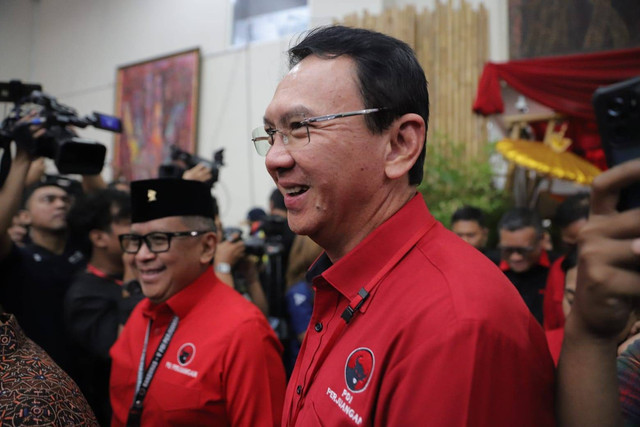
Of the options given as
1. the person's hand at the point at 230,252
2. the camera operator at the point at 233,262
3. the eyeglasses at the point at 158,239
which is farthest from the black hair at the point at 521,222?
the eyeglasses at the point at 158,239

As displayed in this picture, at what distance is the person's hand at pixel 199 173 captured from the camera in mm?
2633

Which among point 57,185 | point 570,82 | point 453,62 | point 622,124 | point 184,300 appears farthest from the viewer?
point 453,62

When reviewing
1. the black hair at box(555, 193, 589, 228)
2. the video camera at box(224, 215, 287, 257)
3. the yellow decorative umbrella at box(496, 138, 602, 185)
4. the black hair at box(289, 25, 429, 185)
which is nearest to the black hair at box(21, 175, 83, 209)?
the video camera at box(224, 215, 287, 257)

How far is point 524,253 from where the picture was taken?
3.37 metres

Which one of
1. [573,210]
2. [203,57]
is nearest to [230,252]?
[573,210]

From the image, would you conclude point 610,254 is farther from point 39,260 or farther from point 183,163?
point 39,260

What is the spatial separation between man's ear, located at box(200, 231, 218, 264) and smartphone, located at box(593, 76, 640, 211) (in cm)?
166

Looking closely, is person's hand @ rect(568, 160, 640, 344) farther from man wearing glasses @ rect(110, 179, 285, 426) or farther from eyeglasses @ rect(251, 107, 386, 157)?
man wearing glasses @ rect(110, 179, 285, 426)

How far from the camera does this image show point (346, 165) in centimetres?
115

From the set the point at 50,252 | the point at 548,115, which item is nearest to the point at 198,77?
the point at 548,115

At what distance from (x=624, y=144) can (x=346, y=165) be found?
1.76 ft

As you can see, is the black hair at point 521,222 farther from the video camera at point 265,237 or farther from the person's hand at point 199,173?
the person's hand at point 199,173

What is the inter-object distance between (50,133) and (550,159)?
4243 millimetres

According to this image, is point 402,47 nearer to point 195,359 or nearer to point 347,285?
point 347,285
